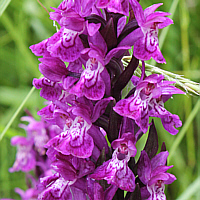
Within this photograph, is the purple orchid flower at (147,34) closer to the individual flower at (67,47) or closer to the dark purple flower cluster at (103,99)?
the dark purple flower cluster at (103,99)

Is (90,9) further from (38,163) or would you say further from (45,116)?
(38,163)

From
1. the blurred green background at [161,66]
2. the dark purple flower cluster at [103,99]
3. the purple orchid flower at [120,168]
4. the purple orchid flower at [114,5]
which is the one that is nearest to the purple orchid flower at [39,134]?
the blurred green background at [161,66]

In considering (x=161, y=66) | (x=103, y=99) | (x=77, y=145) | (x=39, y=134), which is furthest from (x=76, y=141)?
(x=161, y=66)

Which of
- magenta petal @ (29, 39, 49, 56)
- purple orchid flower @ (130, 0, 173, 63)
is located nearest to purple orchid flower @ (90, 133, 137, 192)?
purple orchid flower @ (130, 0, 173, 63)

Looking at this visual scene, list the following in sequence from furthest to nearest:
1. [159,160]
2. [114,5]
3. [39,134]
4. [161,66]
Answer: [161,66], [39,134], [159,160], [114,5]

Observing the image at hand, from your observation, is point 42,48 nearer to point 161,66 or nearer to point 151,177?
point 151,177

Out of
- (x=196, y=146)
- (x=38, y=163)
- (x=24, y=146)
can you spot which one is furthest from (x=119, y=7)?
(x=196, y=146)

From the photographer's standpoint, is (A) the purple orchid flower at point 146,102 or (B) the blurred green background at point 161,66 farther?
(B) the blurred green background at point 161,66
